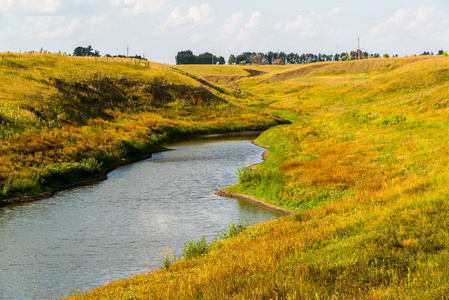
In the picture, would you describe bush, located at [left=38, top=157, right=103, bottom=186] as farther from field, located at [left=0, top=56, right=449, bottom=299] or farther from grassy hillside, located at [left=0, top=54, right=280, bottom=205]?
field, located at [left=0, top=56, right=449, bottom=299]

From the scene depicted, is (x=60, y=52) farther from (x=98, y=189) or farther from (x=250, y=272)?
(x=250, y=272)

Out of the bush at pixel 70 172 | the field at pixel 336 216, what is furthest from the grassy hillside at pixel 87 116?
the field at pixel 336 216

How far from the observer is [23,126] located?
148 ft

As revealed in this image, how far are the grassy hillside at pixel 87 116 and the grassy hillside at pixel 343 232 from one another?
52.4 ft

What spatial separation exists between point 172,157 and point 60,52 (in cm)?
6146

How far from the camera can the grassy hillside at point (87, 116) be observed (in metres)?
37.5

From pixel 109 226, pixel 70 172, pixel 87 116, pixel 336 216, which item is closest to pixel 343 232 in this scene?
pixel 336 216

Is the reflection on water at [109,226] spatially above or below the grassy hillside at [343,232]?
below

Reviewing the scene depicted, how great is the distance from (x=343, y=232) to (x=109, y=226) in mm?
14264

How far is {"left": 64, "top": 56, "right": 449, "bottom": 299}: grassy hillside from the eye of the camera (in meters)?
10.9

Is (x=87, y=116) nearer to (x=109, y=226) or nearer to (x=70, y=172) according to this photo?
(x=70, y=172)

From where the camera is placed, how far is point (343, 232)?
15.9m

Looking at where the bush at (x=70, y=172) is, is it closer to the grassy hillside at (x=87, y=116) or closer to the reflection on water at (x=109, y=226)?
the grassy hillside at (x=87, y=116)

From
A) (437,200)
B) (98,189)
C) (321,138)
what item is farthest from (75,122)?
(437,200)
